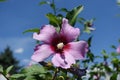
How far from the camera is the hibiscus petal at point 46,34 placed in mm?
1881

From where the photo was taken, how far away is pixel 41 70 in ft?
6.72

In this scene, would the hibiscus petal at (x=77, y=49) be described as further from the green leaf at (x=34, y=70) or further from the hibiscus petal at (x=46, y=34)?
the green leaf at (x=34, y=70)

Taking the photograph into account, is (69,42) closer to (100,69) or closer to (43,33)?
(43,33)

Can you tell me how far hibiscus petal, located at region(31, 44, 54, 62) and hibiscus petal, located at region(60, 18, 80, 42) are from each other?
0.10m

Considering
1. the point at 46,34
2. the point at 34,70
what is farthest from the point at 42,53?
the point at 34,70

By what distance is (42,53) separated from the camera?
187cm

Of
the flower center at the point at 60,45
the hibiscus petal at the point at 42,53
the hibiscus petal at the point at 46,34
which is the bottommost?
the hibiscus petal at the point at 42,53

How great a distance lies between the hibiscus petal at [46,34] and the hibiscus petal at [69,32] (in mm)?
46

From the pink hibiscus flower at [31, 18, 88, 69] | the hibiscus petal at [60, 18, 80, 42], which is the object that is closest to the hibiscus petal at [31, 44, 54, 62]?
the pink hibiscus flower at [31, 18, 88, 69]

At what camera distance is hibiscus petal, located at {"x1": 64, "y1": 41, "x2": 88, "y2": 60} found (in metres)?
1.87

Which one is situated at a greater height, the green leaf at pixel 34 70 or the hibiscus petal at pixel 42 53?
the hibiscus petal at pixel 42 53

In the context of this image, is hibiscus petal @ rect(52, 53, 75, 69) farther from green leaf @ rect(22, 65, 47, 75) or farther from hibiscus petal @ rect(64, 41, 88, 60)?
green leaf @ rect(22, 65, 47, 75)

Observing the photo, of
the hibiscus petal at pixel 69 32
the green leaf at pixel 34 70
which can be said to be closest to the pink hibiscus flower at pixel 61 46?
the hibiscus petal at pixel 69 32

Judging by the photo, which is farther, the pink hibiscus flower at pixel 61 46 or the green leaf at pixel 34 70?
the green leaf at pixel 34 70
